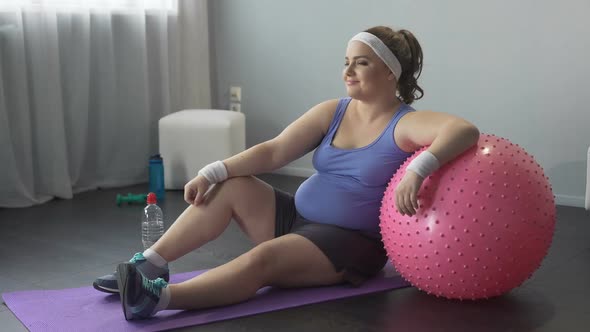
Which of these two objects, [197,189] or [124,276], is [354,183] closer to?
[197,189]

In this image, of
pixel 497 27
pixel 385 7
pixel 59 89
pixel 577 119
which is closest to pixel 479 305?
pixel 577 119

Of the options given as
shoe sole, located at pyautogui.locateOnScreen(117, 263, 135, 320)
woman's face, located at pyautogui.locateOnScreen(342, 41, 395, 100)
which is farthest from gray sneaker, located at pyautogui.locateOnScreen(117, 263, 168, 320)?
woman's face, located at pyautogui.locateOnScreen(342, 41, 395, 100)

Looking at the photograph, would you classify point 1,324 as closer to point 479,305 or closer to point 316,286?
point 316,286

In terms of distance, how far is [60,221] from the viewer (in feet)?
11.1

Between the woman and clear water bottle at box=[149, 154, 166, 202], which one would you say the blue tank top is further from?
clear water bottle at box=[149, 154, 166, 202]

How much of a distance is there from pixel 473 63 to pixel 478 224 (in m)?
2.01

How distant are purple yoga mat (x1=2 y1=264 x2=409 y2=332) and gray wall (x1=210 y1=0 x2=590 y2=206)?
5.23ft

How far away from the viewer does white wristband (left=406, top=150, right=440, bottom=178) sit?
1.99m

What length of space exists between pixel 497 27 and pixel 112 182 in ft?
7.34

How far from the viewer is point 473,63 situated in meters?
3.79

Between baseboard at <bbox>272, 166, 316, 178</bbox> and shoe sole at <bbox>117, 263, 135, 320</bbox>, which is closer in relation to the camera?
shoe sole at <bbox>117, 263, 135, 320</bbox>

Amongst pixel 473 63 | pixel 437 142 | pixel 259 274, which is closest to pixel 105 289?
pixel 259 274

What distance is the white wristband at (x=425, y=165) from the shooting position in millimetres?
1990

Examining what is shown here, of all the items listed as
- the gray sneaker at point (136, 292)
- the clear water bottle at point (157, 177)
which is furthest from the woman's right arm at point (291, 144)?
the clear water bottle at point (157, 177)
